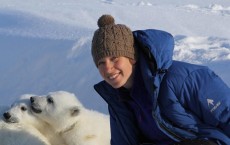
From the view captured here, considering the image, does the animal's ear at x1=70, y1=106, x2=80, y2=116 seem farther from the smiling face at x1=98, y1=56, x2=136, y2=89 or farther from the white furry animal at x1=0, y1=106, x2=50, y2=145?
the smiling face at x1=98, y1=56, x2=136, y2=89

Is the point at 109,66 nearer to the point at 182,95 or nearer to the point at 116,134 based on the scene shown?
the point at 182,95

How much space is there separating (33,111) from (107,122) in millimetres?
631

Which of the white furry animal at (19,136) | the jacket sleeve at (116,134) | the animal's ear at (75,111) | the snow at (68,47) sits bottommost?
the snow at (68,47)

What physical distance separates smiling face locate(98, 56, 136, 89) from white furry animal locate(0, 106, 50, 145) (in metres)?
1.17

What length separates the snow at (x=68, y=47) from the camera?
6.32 meters

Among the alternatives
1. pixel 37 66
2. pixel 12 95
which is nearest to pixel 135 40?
pixel 12 95

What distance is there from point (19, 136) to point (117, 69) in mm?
1337

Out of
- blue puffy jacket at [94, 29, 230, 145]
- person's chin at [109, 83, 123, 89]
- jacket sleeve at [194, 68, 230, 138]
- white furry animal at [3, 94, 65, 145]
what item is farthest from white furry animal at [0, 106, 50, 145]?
jacket sleeve at [194, 68, 230, 138]

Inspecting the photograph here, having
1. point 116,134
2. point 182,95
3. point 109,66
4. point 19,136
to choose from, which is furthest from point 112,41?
point 19,136

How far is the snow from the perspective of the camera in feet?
20.7

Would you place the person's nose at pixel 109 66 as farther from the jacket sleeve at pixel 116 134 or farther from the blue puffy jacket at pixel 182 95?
the jacket sleeve at pixel 116 134

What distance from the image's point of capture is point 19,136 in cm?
349

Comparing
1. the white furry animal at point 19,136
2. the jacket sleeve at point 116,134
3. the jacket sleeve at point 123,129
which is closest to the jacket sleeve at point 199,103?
the jacket sleeve at point 123,129

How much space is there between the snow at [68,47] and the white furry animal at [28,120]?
5.49 ft
